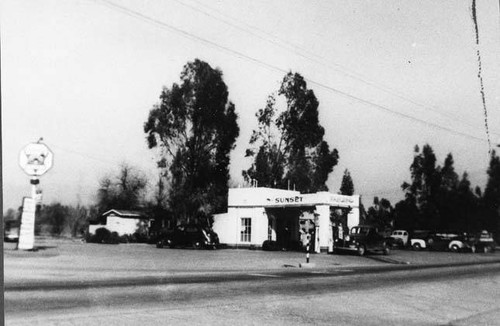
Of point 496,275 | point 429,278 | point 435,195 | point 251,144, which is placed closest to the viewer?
point 435,195

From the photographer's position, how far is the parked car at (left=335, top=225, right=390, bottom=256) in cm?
2864

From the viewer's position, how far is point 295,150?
28.6 m

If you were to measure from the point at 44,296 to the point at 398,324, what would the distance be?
595cm

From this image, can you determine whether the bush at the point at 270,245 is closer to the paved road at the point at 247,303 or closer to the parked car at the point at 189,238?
the parked car at the point at 189,238

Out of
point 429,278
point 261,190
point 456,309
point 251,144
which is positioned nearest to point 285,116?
point 251,144

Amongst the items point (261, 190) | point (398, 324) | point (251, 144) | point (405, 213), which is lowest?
point (398, 324)

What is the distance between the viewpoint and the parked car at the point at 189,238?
3092cm

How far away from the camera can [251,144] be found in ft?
95.4

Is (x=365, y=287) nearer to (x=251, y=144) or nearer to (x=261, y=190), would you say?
(x=251, y=144)

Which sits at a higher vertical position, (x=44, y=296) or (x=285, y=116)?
(x=285, y=116)

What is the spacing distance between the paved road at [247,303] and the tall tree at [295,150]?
9.64 m

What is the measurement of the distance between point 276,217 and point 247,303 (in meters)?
24.6

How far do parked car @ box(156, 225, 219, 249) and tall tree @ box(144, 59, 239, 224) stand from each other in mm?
2707

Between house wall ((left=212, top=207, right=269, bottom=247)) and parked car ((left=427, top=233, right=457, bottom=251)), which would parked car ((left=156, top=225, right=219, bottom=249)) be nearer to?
house wall ((left=212, top=207, right=269, bottom=247))
